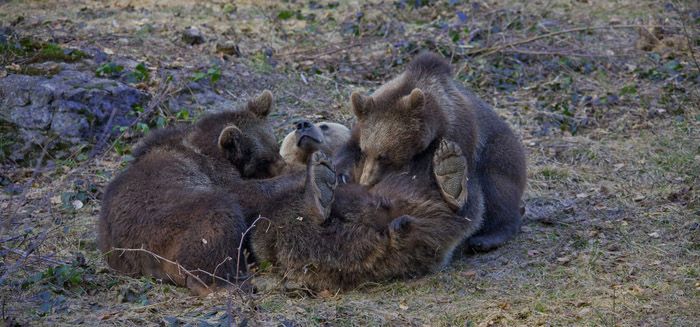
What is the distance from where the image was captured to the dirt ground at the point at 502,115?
5797mm

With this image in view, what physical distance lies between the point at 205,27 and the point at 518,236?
7.18 meters

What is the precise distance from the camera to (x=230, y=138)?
282 inches

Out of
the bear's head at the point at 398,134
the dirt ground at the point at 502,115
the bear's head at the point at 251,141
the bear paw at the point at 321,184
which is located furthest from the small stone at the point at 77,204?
the bear paw at the point at 321,184

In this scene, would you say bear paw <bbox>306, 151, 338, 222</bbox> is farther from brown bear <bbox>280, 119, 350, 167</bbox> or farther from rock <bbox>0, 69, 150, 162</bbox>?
rock <bbox>0, 69, 150, 162</bbox>

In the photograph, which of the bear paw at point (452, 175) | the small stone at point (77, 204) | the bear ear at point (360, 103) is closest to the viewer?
the bear paw at point (452, 175)

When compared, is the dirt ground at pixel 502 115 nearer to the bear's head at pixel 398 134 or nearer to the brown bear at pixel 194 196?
the brown bear at pixel 194 196

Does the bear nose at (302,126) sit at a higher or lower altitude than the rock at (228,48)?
higher

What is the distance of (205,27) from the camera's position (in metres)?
13.0

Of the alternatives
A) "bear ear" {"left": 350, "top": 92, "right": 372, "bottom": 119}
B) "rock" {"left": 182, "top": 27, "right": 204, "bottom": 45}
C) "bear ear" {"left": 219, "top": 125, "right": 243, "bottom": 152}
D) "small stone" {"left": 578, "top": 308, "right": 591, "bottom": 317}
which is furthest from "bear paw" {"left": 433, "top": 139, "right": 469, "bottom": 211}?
"rock" {"left": 182, "top": 27, "right": 204, "bottom": 45}

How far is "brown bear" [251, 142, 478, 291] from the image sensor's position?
629 centimetres

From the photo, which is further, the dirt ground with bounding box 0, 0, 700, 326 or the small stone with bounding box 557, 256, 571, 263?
the small stone with bounding box 557, 256, 571, 263

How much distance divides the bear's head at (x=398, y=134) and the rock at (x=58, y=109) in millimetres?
3511

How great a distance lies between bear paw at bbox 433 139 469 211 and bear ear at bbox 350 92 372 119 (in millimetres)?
1016

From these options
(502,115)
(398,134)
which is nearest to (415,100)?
(398,134)
